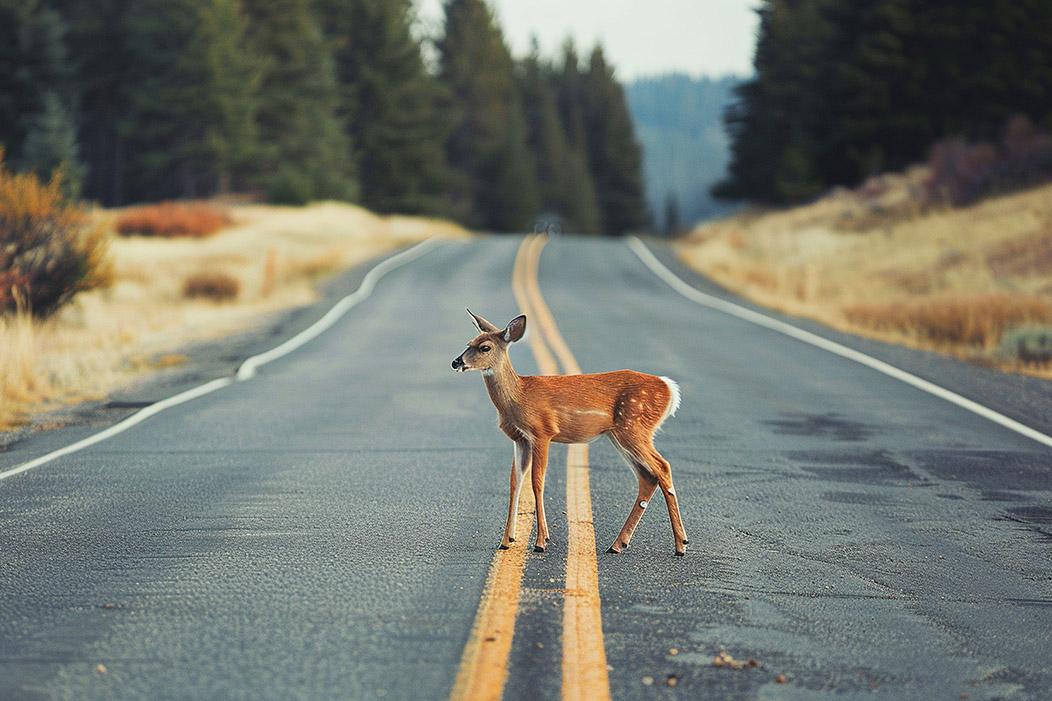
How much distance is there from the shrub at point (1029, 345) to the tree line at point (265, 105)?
41176mm

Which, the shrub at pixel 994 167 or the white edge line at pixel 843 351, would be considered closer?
the white edge line at pixel 843 351

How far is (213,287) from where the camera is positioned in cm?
2795

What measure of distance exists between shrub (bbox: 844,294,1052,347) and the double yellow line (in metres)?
13.3

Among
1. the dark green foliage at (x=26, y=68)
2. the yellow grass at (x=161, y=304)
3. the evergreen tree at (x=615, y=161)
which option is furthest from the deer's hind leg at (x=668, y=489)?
the evergreen tree at (x=615, y=161)

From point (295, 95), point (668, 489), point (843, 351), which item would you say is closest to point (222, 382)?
point (843, 351)

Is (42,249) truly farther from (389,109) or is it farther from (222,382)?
(389,109)

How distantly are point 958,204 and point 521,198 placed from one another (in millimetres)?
63342

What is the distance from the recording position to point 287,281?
3284cm

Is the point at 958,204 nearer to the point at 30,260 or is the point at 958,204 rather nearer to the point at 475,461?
the point at 30,260

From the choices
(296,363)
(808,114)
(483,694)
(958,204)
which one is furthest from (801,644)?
(808,114)

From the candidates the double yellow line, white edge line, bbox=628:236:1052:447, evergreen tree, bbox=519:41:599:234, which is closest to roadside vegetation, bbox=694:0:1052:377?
white edge line, bbox=628:236:1052:447

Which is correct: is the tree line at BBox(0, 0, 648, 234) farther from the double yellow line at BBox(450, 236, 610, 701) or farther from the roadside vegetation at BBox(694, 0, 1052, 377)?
the double yellow line at BBox(450, 236, 610, 701)

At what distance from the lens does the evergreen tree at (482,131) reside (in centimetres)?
10281

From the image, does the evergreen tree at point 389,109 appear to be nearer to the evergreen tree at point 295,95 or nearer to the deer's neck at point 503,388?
the evergreen tree at point 295,95
